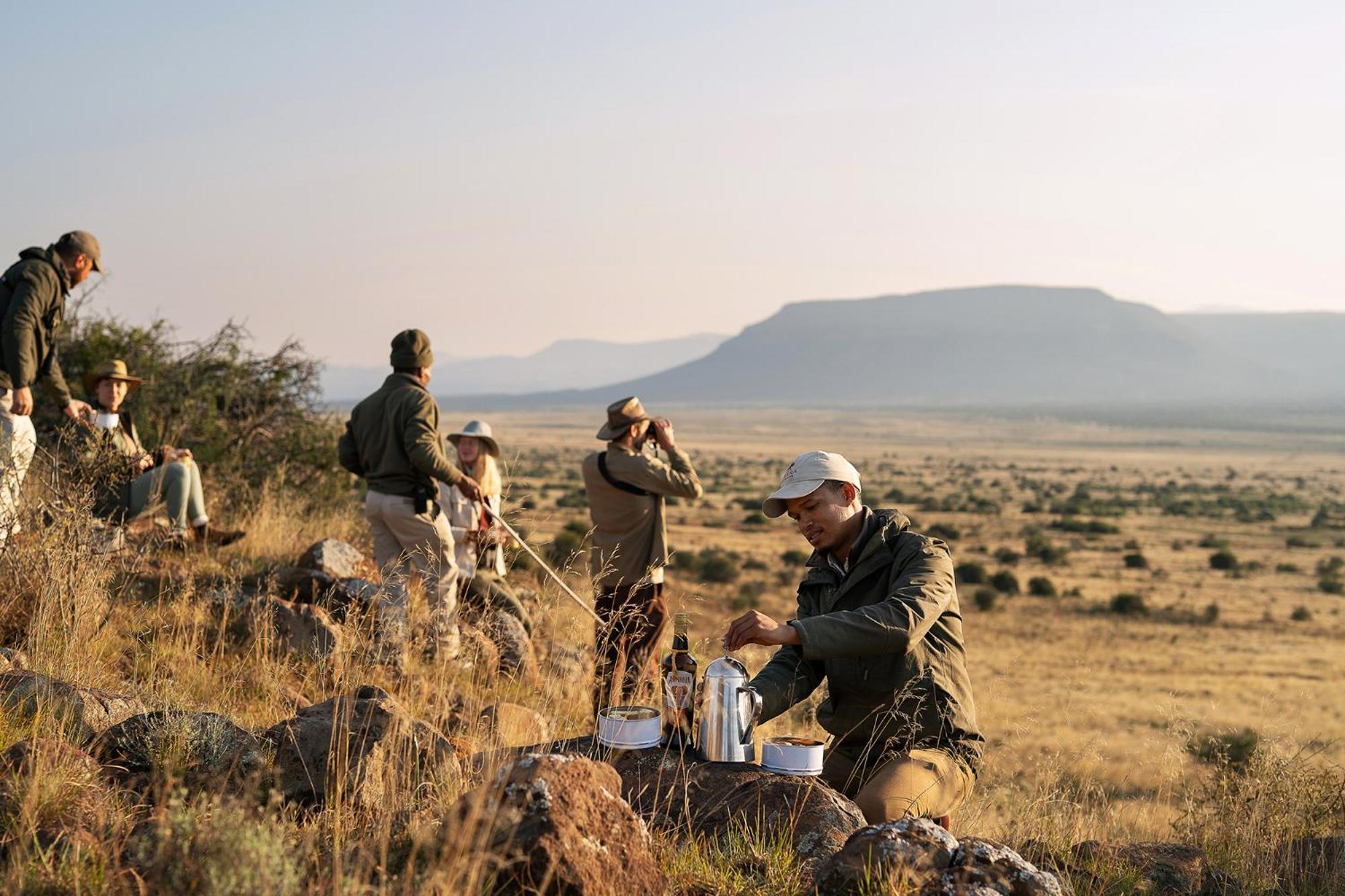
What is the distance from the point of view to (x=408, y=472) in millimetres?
7016

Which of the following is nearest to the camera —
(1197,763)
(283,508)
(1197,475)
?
(283,508)

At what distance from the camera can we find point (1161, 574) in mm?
28000

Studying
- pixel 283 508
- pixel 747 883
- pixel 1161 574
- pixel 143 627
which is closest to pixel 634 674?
pixel 143 627

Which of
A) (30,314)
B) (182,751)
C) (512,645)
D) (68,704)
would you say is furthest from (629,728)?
(30,314)

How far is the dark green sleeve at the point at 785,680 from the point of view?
396 cm

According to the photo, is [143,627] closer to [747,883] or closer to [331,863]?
[331,863]

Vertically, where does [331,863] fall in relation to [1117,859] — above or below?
above

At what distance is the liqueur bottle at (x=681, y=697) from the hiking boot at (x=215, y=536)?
17.3 ft

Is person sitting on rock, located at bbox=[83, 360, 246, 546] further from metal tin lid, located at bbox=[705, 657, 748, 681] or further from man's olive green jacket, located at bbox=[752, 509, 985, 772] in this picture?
metal tin lid, located at bbox=[705, 657, 748, 681]

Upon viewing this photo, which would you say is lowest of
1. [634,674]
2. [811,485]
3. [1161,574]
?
[1161,574]

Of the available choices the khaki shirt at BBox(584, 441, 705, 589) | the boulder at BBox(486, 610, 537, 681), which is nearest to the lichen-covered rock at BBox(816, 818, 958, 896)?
the khaki shirt at BBox(584, 441, 705, 589)

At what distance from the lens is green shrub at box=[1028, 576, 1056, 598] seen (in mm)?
24266

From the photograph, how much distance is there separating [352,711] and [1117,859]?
2.62m

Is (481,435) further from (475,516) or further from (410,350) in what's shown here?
(410,350)
